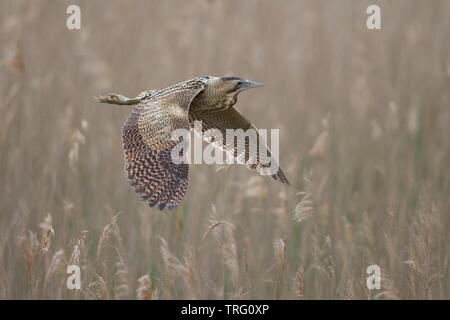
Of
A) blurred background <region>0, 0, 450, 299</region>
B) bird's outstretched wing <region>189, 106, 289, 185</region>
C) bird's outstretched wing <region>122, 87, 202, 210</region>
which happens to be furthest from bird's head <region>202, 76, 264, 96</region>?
blurred background <region>0, 0, 450, 299</region>

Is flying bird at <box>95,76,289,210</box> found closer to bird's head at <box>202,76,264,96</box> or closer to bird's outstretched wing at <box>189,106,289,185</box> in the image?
bird's head at <box>202,76,264,96</box>

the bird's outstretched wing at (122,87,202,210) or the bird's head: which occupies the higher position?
the bird's head

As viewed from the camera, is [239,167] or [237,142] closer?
[237,142]

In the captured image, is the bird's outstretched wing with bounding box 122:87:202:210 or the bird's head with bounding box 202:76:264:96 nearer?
the bird's outstretched wing with bounding box 122:87:202:210

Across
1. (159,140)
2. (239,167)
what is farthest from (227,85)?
(239,167)

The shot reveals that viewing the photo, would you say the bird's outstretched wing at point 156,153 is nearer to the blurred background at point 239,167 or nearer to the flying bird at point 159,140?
the flying bird at point 159,140

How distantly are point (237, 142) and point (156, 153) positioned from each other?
0.81 metres

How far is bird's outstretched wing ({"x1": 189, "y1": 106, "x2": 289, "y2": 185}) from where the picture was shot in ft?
12.4

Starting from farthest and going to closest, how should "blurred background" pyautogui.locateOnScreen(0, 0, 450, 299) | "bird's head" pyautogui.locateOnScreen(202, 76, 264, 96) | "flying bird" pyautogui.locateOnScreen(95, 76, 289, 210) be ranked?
"blurred background" pyautogui.locateOnScreen(0, 0, 450, 299), "bird's head" pyautogui.locateOnScreen(202, 76, 264, 96), "flying bird" pyautogui.locateOnScreen(95, 76, 289, 210)

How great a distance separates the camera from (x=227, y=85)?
11.1 ft

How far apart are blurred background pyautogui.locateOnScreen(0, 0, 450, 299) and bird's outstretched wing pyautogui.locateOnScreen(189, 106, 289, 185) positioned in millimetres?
267

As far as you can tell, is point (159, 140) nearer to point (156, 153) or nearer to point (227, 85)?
point (156, 153)

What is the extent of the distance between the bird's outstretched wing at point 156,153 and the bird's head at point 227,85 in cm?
22
